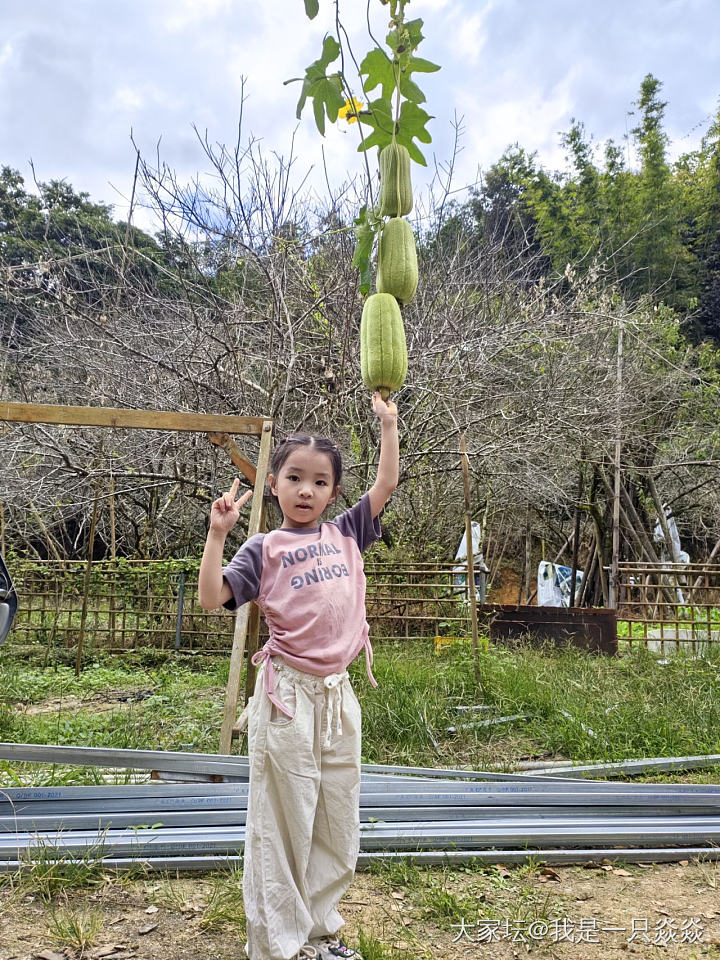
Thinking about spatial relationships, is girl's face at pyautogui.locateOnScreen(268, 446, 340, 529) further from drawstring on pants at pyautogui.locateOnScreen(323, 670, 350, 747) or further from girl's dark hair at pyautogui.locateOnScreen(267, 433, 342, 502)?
drawstring on pants at pyautogui.locateOnScreen(323, 670, 350, 747)

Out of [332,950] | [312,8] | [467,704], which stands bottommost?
[332,950]

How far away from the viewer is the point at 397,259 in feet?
3.29

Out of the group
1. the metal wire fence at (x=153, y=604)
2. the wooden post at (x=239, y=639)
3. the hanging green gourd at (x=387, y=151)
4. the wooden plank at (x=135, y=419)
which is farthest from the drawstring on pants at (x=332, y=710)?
the metal wire fence at (x=153, y=604)

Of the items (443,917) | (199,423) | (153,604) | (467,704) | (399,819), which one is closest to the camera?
(443,917)

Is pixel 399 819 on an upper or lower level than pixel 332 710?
lower

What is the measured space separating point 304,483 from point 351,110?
957 mm

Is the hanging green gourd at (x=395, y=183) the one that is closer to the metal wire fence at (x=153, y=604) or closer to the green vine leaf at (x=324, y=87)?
the green vine leaf at (x=324, y=87)

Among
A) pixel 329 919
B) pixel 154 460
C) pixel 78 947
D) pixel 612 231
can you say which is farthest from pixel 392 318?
pixel 612 231

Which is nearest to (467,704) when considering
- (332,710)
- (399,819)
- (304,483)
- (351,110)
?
(399,819)

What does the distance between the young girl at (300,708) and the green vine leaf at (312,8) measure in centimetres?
80

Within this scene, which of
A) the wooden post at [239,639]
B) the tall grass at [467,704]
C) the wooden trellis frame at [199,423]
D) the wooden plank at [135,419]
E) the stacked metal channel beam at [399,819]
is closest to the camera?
the stacked metal channel beam at [399,819]

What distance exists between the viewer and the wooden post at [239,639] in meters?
3.27

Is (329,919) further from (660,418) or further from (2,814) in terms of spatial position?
(660,418)

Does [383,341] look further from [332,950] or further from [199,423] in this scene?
[199,423]
